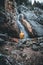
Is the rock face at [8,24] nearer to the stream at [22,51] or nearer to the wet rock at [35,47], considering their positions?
the stream at [22,51]

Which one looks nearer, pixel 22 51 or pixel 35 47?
pixel 22 51

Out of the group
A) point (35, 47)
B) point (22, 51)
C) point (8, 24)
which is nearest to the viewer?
point (22, 51)

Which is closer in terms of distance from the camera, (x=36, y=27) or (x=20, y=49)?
(x=20, y=49)

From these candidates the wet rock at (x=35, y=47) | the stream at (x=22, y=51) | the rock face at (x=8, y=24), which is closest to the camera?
Answer: the stream at (x=22, y=51)

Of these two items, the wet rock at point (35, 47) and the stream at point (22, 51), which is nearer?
the stream at point (22, 51)

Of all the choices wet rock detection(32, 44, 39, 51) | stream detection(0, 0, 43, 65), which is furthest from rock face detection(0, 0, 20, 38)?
wet rock detection(32, 44, 39, 51)

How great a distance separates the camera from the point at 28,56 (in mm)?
5797

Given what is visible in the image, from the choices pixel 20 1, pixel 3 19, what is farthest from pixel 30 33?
pixel 20 1

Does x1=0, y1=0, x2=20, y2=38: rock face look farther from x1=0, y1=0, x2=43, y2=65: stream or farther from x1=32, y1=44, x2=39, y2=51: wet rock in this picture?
x1=32, y1=44, x2=39, y2=51: wet rock

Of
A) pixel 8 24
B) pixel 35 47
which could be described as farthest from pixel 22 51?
pixel 8 24

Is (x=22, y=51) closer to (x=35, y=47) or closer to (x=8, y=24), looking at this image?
(x=35, y=47)

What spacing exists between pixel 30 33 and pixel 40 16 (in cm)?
125

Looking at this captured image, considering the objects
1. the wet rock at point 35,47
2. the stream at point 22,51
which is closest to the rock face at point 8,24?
the stream at point 22,51

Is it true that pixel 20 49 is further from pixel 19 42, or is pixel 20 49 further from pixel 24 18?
pixel 24 18
